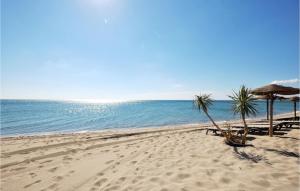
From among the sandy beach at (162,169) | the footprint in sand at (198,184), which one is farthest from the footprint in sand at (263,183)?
the footprint in sand at (198,184)

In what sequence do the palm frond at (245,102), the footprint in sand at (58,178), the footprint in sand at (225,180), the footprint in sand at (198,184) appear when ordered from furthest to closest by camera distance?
A: the palm frond at (245,102), the footprint in sand at (58,178), the footprint in sand at (225,180), the footprint in sand at (198,184)

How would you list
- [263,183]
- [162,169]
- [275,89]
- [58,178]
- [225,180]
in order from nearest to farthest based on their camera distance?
1. [263,183]
2. [225,180]
3. [58,178]
4. [162,169]
5. [275,89]

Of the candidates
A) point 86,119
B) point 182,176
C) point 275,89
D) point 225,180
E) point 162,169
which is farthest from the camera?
point 86,119

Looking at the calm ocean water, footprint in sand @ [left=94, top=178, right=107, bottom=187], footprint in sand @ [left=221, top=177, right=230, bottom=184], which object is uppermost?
footprint in sand @ [left=221, top=177, right=230, bottom=184]

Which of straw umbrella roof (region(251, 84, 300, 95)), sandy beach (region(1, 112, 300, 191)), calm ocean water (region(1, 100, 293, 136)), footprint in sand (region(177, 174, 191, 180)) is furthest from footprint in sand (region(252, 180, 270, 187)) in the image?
calm ocean water (region(1, 100, 293, 136))

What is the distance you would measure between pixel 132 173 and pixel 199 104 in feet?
20.6

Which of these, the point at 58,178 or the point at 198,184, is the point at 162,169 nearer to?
the point at 198,184

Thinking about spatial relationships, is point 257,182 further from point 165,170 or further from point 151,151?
point 151,151

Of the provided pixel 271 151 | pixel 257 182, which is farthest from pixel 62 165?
pixel 271 151

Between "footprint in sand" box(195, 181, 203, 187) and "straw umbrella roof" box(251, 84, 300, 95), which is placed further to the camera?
"straw umbrella roof" box(251, 84, 300, 95)

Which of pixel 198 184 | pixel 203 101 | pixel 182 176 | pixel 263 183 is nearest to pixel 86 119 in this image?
pixel 203 101

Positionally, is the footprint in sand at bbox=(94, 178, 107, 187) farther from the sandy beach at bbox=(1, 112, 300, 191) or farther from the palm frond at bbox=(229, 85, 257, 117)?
the palm frond at bbox=(229, 85, 257, 117)

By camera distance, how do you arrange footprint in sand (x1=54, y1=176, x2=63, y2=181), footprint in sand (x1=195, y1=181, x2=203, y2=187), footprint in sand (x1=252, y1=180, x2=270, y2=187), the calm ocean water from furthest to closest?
the calm ocean water → footprint in sand (x1=54, y1=176, x2=63, y2=181) → footprint in sand (x1=195, y1=181, x2=203, y2=187) → footprint in sand (x1=252, y1=180, x2=270, y2=187)

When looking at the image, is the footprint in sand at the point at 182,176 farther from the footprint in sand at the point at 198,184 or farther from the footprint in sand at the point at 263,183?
the footprint in sand at the point at 263,183
